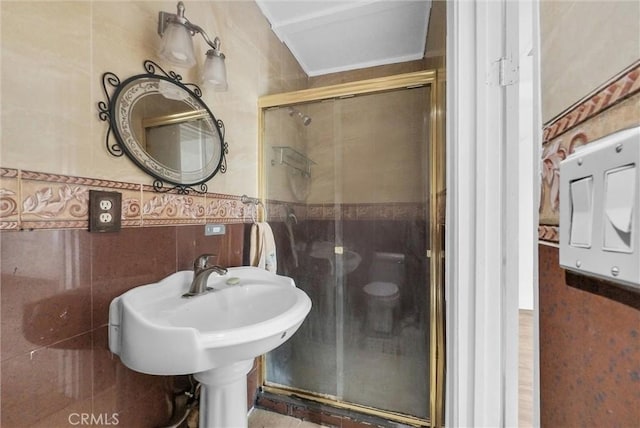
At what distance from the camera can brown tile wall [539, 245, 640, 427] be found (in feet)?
0.68

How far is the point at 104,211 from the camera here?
77 cm

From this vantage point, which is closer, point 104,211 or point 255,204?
point 104,211

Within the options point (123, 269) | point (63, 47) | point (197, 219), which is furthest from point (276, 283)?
point (63, 47)

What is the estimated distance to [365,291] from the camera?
60.6 inches

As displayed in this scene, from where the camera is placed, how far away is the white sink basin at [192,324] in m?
0.64

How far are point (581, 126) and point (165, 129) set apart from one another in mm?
1158

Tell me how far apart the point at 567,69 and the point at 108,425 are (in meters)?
1.34

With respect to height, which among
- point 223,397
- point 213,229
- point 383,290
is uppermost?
point 213,229

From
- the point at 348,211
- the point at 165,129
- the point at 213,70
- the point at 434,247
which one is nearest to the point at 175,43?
the point at 213,70

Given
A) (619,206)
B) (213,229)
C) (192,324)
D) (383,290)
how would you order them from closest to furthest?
(619,206)
(192,324)
(213,229)
(383,290)

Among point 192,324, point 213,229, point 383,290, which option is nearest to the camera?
point 192,324

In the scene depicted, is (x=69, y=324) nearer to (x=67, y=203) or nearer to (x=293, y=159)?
(x=67, y=203)

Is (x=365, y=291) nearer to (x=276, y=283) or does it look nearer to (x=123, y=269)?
(x=276, y=283)

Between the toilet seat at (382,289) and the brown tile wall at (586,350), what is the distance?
117cm
